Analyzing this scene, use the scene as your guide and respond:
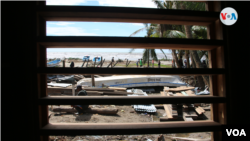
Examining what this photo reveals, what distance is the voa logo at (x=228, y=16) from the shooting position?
5.46ft

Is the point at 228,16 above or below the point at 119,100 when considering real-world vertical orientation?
above

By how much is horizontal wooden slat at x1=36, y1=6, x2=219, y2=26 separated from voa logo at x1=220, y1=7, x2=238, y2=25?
0.06 m

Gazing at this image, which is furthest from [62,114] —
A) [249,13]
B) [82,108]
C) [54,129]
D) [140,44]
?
[249,13]

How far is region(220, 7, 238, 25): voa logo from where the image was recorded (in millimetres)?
1664

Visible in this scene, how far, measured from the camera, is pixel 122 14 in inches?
67.7

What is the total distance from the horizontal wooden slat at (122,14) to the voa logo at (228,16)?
0.06 metres

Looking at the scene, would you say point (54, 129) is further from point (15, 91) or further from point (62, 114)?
point (62, 114)

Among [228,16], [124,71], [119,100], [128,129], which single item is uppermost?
[228,16]

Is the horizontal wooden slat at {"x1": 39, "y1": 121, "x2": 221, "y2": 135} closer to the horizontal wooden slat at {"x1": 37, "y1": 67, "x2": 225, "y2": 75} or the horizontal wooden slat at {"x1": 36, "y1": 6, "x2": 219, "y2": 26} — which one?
the horizontal wooden slat at {"x1": 37, "y1": 67, "x2": 225, "y2": 75}

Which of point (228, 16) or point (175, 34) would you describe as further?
point (175, 34)

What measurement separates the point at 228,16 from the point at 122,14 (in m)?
1.17

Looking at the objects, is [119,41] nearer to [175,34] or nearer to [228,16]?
[228,16]

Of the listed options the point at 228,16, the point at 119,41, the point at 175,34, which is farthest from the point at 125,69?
the point at 175,34

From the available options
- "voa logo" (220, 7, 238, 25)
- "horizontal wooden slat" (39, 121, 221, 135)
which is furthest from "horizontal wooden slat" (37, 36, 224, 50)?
"horizontal wooden slat" (39, 121, 221, 135)
